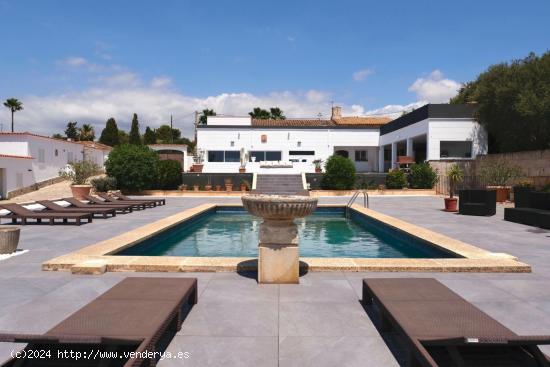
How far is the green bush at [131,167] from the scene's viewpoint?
81.3ft

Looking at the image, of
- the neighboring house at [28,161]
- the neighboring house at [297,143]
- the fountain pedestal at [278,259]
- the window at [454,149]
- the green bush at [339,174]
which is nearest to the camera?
the fountain pedestal at [278,259]

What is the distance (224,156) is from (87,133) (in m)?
41.5

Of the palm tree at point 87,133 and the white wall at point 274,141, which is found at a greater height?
the palm tree at point 87,133

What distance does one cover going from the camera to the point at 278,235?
5.00 m

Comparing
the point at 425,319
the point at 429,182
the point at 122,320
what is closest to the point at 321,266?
the point at 425,319

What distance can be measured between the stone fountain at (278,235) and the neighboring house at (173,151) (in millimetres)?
32873

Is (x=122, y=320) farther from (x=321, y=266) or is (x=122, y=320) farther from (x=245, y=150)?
(x=245, y=150)

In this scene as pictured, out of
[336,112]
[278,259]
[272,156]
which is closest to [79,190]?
[278,259]

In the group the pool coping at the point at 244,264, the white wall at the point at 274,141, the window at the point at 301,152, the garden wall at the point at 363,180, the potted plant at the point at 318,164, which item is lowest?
the pool coping at the point at 244,264

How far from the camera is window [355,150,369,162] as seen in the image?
4034 centimetres

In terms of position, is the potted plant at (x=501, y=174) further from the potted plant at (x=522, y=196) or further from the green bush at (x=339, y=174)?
the green bush at (x=339, y=174)

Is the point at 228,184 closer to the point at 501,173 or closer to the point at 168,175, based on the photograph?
the point at 168,175

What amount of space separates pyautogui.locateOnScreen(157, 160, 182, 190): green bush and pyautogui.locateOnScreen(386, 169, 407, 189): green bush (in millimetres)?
16061

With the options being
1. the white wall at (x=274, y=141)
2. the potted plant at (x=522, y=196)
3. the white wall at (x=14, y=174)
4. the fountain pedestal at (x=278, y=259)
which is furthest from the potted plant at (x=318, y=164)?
the fountain pedestal at (x=278, y=259)
